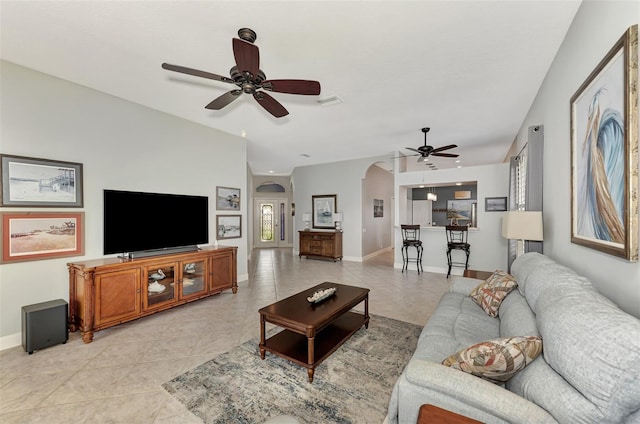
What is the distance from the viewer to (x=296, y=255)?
8.61 metres

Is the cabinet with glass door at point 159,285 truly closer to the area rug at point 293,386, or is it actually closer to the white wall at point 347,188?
the area rug at point 293,386

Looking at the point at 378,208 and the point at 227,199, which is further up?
the point at 227,199

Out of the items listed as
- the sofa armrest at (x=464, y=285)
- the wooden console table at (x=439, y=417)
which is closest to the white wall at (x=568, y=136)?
the sofa armrest at (x=464, y=285)

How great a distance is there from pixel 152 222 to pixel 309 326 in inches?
112

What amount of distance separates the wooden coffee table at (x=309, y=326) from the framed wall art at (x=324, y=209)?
202 inches

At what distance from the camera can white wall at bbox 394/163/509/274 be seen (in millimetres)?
5551

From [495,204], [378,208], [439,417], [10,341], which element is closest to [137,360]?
[10,341]

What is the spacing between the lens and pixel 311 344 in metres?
2.15

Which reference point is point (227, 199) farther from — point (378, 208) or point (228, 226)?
point (378, 208)

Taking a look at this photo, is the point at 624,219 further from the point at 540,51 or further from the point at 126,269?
the point at 126,269

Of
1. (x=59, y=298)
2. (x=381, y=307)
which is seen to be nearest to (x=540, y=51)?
(x=381, y=307)

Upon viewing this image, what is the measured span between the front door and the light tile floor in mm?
5828

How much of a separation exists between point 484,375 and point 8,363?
154 inches

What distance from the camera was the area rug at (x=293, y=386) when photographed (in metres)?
1.83
